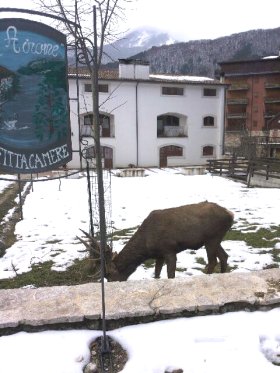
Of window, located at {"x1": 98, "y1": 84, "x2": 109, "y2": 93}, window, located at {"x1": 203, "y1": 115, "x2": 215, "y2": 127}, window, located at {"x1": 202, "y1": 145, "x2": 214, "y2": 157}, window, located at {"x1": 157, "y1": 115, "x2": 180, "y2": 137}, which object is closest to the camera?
window, located at {"x1": 98, "y1": 84, "x2": 109, "y2": 93}

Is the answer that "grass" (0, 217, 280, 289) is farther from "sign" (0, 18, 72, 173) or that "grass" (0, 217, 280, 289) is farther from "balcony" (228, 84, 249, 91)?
"balcony" (228, 84, 249, 91)

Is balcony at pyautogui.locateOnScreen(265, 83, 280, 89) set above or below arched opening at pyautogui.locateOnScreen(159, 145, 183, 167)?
above

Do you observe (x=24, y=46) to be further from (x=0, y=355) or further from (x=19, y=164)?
(x=0, y=355)

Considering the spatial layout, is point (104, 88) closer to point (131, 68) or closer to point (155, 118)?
point (131, 68)

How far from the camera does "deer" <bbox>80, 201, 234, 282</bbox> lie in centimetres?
648

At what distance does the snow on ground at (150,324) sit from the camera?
320 cm

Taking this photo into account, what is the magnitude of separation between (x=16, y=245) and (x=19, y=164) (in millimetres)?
6330

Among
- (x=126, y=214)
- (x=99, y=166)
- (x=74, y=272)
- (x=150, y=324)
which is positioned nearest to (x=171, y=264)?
(x=74, y=272)

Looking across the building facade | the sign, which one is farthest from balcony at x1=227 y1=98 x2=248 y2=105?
the sign

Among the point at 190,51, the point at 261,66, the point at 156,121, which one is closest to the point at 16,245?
the point at 156,121

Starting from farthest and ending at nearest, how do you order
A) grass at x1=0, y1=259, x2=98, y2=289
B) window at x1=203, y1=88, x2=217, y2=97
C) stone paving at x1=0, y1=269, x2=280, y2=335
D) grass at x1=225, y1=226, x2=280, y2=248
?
1. window at x1=203, y1=88, x2=217, y2=97
2. grass at x1=225, y1=226, x2=280, y2=248
3. grass at x1=0, y1=259, x2=98, y2=289
4. stone paving at x1=0, y1=269, x2=280, y2=335

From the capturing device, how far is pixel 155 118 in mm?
39031

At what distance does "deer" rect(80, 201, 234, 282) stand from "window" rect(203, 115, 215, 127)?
36.4 meters

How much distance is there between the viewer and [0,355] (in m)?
3.26
